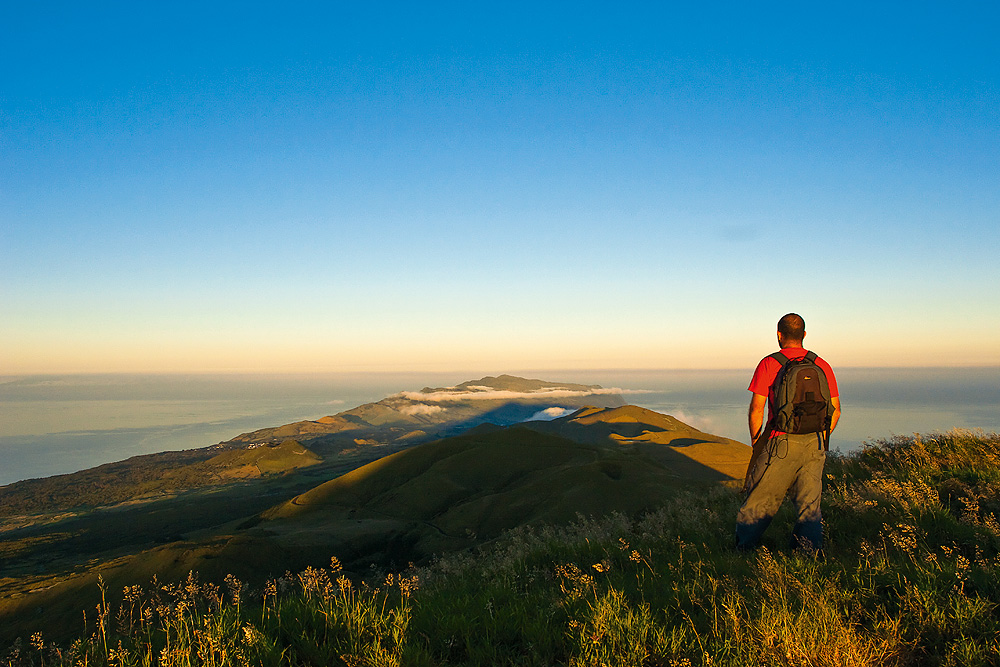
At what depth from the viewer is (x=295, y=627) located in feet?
13.8

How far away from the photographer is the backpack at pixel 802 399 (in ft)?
19.3

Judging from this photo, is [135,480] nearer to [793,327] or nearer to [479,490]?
[479,490]

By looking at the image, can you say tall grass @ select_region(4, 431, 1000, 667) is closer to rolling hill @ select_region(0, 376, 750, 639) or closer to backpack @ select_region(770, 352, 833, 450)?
backpack @ select_region(770, 352, 833, 450)

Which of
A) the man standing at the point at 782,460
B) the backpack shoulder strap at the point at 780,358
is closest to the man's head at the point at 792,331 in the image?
the man standing at the point at 782,460

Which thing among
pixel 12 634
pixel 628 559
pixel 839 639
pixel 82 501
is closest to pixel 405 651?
pixel 839 639

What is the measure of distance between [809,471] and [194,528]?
228ft

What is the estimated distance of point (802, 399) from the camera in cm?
595

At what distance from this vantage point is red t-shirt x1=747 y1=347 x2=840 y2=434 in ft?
20.3

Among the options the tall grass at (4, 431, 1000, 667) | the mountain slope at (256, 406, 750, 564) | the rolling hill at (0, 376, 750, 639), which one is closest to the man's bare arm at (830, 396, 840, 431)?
the tall grass at (4, 431, 1000, 667)

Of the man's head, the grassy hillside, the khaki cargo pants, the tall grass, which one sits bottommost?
the grassy hillside

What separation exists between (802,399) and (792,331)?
0.88 m

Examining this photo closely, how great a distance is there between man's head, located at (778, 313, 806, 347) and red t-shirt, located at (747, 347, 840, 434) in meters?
0.09

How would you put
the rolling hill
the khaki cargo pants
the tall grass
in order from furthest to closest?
1. the rolling hill
2. the khaki cargo pants
3. the tall grass

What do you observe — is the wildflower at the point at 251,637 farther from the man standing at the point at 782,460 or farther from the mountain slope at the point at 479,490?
the mountain slope at the point at 479,490
